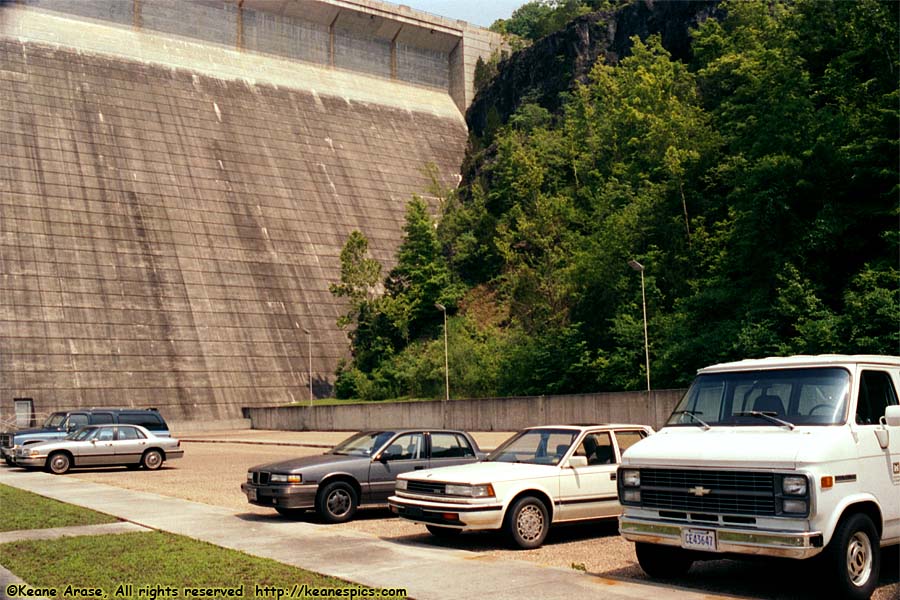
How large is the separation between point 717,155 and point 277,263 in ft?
94.4

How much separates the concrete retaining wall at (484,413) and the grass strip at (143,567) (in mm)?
21766

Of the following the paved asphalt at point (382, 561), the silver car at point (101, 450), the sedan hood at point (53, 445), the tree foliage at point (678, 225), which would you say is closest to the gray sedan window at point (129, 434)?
the silver car at point (101, 450)

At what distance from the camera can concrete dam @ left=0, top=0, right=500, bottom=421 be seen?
50.8 metres

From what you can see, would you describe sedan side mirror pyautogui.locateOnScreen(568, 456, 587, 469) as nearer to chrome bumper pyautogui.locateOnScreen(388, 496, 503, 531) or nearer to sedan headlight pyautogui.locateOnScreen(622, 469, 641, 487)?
chrome bumper pyautogui.locateOnScreen(388, 496, 503, 531)

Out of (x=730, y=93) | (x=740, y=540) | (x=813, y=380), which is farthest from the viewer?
(x=730, y=93)

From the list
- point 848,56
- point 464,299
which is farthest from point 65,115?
point 848,56

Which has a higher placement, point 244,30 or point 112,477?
point 244,30

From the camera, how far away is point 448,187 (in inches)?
2928

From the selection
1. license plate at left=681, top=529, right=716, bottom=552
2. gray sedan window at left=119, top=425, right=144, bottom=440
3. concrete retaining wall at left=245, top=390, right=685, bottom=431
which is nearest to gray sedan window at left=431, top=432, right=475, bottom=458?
license plate at left=681, top=529, right=716, bottom=552

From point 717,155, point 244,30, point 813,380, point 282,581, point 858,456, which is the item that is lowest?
point 282,581

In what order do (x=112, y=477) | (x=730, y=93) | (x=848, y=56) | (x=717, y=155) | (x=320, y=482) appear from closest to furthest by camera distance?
1. (x=320, y=482)
2. (x=112, y=477)
3. (x=848, y=56)
4. (x=717, y=155)
5. (x=730, y=93)

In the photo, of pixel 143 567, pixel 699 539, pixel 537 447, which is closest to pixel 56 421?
pixel 143 567

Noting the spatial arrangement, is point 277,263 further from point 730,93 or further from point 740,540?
point 740,540

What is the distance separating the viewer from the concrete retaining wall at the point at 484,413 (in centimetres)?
3200
